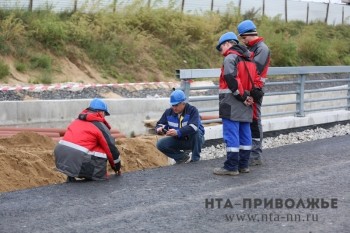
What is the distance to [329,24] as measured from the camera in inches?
1853

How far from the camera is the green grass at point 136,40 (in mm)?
26172

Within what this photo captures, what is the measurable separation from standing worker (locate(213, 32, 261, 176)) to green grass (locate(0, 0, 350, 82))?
53.0 feet

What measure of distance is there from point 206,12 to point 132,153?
25.7 meters

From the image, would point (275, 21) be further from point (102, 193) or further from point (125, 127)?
point (102, 193)

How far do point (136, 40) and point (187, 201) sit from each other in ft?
78.5

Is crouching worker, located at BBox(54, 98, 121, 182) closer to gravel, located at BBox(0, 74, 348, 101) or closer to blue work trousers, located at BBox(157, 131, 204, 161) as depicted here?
blue work trousers, located at BBox(157, 131, 204, 161)

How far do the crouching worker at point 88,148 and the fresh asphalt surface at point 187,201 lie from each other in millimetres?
203

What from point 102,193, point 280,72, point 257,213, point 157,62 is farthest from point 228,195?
point 157,62

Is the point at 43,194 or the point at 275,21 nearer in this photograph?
the point at 43,194

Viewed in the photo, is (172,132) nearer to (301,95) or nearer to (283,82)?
(283,82)

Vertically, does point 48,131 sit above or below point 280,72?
below

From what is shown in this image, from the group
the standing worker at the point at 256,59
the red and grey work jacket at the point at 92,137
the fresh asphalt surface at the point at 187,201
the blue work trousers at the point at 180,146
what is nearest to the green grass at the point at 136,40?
the blue work trousers at the point at 180,146

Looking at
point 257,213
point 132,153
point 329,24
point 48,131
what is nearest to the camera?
point 257,213

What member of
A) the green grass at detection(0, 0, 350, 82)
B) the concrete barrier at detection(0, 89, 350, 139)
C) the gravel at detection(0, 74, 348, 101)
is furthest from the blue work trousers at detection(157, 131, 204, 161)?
the green grass at detection(0, 0, 350, 82)
